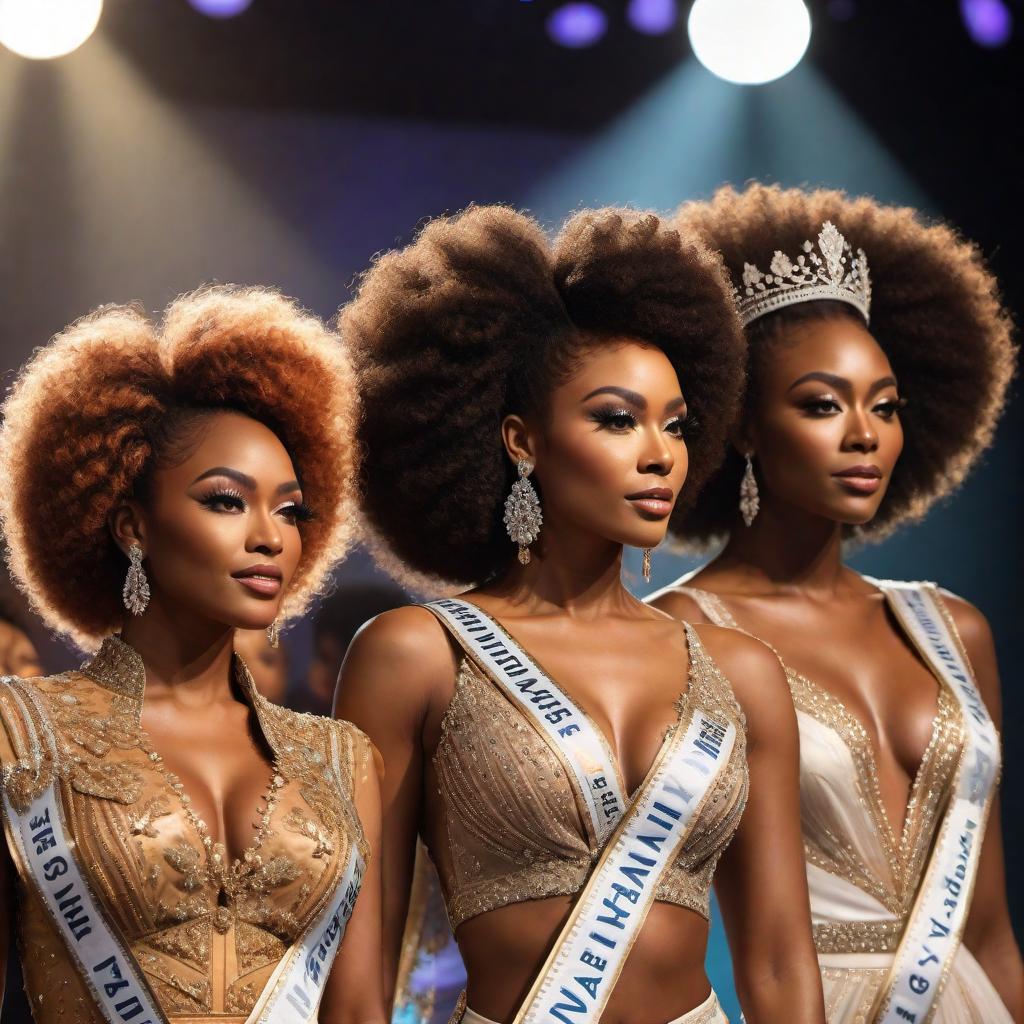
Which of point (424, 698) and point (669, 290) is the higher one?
point (669, 290)

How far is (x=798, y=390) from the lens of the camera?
3881mm

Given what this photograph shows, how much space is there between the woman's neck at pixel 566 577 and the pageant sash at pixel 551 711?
0.12 metres

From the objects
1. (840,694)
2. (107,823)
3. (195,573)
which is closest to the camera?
(107,823)

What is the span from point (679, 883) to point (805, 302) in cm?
145

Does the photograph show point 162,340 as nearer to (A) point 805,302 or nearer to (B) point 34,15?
(A) point 805,302

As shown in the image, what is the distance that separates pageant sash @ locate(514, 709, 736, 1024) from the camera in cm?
297

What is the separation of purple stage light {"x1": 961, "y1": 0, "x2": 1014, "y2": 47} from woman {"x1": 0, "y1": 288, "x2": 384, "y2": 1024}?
3284 millimetres

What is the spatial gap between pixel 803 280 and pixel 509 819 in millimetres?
1552

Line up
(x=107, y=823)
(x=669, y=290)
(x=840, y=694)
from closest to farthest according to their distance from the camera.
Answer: (x=107, y=823) < (x=669, y=290) < (x=840, y=694)

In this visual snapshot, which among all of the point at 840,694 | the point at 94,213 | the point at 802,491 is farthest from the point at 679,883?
the point at 94,213

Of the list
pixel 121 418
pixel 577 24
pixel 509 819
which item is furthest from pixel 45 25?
pixel 509 819

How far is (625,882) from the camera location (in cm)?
303

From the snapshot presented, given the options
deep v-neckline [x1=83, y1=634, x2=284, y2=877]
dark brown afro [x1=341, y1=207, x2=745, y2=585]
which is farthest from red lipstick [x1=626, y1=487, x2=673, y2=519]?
deep v-neckline [x1=83, y1=634, x2=284, y2=877]

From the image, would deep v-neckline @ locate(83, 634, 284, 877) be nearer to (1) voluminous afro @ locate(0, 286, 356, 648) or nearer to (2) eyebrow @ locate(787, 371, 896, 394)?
(1) voluminous afro @ locate(0, 286, 356, 648)
